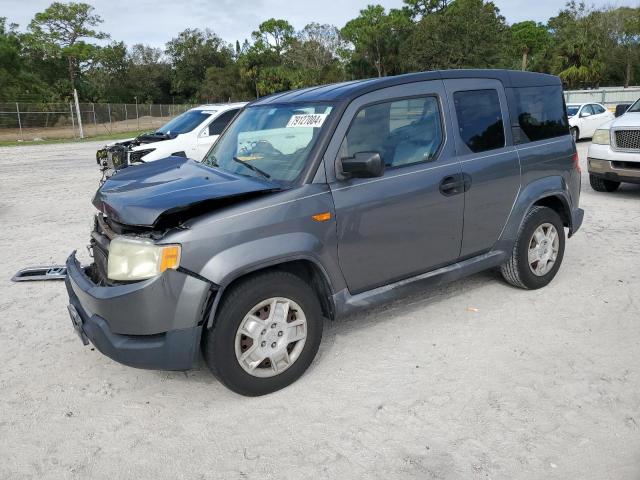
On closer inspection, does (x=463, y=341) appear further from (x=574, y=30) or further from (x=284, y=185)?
(x=574, y=30)

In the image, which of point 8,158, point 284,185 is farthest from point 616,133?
point 8,158

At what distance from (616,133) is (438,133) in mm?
6046

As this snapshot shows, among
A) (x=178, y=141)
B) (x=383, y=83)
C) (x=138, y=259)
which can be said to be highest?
(x=383, y=83)

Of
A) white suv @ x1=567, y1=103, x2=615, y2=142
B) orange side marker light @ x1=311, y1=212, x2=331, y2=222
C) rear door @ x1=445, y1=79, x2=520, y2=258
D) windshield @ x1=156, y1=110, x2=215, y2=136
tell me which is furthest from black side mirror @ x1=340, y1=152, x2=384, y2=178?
white suv @ x1=567, y1=103, x2=615, y2=142

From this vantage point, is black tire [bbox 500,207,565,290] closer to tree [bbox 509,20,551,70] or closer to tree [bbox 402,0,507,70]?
tree [bbox 402,0,507,70]

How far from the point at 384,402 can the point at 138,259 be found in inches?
66.5

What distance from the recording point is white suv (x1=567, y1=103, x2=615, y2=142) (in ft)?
59.0

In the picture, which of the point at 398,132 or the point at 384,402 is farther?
the point at 398,132

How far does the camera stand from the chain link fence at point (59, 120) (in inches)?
1345

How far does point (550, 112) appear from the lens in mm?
4859

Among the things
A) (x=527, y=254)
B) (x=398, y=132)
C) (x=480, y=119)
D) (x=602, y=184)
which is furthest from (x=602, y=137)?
(x=398, y=132)

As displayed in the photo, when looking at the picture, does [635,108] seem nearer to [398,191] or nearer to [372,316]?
[372,316]

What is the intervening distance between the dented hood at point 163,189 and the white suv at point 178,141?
611 cm

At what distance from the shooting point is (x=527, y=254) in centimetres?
469
